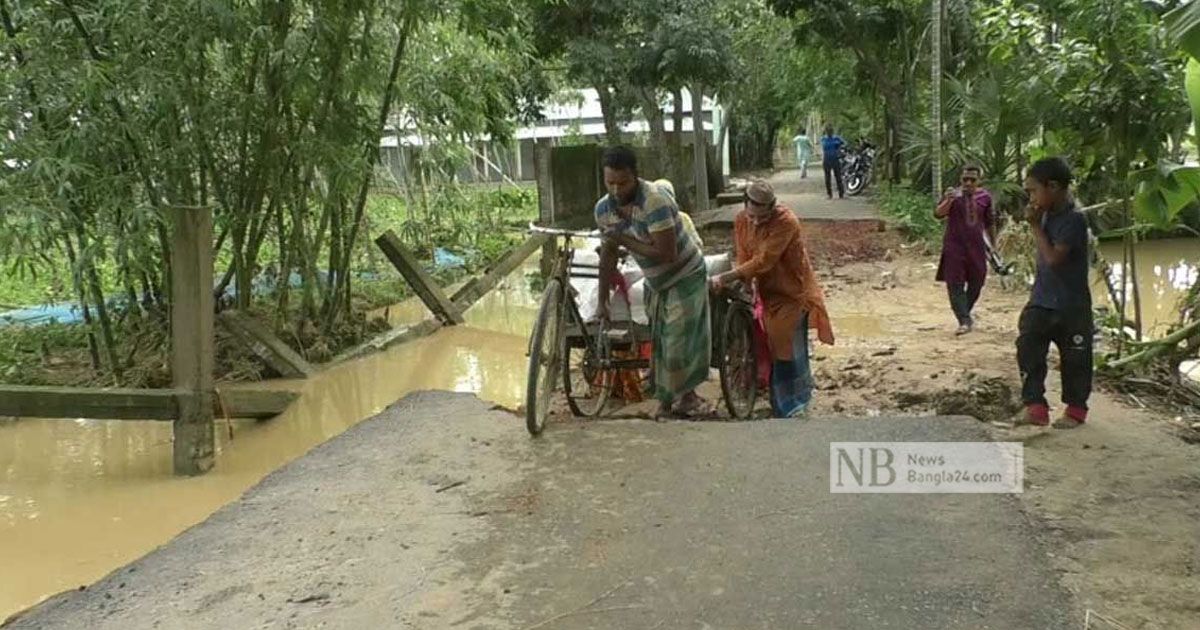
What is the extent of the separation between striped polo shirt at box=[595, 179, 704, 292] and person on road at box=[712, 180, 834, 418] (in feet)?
1.36

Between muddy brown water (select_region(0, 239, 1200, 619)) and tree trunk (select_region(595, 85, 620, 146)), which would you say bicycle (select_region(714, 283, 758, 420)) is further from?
tree trunk (select_region(595, 85, 620, 146))

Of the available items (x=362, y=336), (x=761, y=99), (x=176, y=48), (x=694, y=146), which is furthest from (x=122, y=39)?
(x=761, y=99)

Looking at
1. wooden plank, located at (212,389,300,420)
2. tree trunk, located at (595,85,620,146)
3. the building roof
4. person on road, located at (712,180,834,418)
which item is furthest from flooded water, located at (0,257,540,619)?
the building roof

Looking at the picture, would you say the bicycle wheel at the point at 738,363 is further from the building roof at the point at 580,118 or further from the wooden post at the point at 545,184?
the building roof at the point at 580,118

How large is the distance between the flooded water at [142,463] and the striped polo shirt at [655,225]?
977 millimetres

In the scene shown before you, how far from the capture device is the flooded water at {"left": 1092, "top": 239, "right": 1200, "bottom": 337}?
30.8 feet

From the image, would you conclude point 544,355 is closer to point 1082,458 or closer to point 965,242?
point 1082,458

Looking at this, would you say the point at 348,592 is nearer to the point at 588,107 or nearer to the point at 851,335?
the point at 851,335

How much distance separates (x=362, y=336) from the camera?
9.16 meters

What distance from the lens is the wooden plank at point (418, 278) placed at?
9.20m

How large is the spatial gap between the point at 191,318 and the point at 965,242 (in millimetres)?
5402

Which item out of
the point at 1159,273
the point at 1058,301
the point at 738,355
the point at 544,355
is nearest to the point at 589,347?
the point at 544,355

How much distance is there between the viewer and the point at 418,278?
9383mm

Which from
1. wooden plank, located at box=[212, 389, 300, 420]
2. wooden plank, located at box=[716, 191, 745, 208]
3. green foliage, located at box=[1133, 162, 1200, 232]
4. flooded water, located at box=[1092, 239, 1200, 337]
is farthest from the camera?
wooden plank, located at box=[716, 191, 745, 208]
